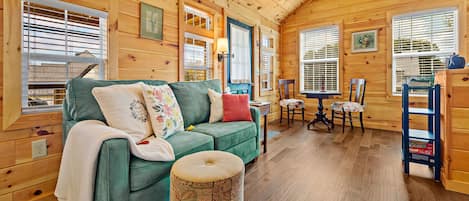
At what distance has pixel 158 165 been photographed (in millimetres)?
1396

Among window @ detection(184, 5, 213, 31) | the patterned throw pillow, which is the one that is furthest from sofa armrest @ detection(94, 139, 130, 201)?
window @ detection(184, 5, 213, 31)

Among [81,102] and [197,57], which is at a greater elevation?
[197,57]

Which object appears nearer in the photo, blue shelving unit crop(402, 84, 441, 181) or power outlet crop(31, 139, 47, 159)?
power outlet crop(31, 139, 47, 159)

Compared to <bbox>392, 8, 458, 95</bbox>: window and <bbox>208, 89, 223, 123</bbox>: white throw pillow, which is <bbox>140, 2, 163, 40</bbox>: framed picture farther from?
<bbox>392, 8, 458, 95</bbox>: window

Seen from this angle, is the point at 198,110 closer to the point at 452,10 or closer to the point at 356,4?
the point at 356,4

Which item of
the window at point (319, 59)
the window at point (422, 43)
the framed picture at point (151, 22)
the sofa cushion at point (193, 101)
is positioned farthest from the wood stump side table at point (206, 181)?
the window at point (319, 59)

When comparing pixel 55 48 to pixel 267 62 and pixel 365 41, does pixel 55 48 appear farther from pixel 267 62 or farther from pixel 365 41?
pixel 365 41

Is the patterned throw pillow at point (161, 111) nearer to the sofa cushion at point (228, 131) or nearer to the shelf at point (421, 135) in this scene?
the sofa cushion at point (228, 131)

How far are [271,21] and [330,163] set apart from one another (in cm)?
362

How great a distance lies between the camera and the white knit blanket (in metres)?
1.25

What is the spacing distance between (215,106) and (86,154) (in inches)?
55.0

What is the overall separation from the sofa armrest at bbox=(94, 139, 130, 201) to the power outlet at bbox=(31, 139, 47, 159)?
954 millimetres

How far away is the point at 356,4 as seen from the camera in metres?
4.41

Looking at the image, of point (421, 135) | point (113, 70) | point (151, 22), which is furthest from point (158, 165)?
point (421, 135)
